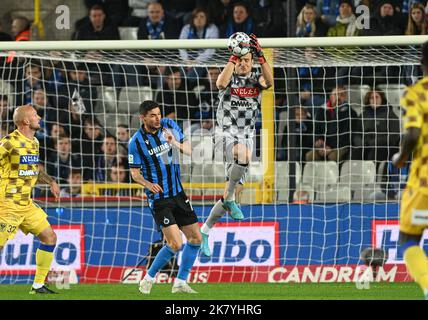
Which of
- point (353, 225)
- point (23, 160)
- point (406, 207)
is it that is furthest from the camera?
point (353, 225)

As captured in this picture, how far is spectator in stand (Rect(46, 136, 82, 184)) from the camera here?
1625 centimetres

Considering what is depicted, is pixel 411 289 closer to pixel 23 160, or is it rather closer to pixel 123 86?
pixel 23 160

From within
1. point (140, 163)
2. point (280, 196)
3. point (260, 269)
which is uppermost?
point (140, 163)

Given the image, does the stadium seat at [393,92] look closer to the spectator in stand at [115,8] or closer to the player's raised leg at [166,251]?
the spectator in stand at [115,8]

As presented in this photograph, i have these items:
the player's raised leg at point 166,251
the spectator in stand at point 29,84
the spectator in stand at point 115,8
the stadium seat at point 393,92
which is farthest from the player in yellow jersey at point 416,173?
the spectator in stand at point 115,8

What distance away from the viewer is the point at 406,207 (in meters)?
8.44

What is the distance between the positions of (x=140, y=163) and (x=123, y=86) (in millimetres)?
5108

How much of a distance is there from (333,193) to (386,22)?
341 centimetres

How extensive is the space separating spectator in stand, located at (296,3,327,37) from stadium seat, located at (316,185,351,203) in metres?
2.83

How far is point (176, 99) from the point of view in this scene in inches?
659

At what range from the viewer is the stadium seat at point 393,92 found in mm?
16562

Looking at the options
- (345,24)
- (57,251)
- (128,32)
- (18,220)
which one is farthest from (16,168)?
(345,24)

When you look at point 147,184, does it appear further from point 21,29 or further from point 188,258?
point 21,29

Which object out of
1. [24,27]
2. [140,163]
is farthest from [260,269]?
[24,27]
